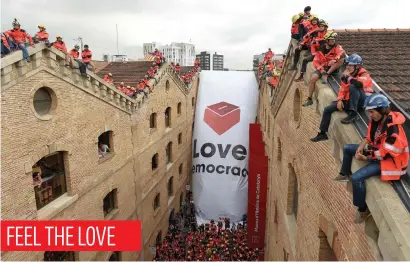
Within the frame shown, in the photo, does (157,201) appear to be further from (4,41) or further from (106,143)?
(4,41)

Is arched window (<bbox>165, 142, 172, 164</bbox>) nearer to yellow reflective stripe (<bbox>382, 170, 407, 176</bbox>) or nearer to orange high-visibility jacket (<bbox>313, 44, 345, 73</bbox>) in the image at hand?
orange high-visibility jacket (<bbox>313, 44, 345, 73</bbox>)

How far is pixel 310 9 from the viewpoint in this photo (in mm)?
10867

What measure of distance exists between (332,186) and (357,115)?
164 centimetres

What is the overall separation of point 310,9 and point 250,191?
1227 centimetres

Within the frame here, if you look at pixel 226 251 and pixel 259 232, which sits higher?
pixel 259 232

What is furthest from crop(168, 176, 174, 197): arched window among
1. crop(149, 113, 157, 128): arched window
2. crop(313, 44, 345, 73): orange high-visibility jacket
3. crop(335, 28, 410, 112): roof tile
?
crop(313, 44, 345, 73): orange high-visibility jacket

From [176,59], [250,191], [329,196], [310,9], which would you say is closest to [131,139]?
[250,191]

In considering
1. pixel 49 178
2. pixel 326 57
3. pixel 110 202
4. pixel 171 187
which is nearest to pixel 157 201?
pixel 171 187

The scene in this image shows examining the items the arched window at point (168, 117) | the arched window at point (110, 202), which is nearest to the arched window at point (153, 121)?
the arched window at point (168, 117)

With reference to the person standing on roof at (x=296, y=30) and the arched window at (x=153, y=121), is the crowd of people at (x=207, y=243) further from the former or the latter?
the person standing on roof at (x=296, y=30)

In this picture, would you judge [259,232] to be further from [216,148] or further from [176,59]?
[176,59]

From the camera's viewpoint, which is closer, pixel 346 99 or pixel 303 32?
pixel 346 99

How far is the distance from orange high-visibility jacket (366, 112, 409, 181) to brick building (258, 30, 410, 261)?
8.3 inches
